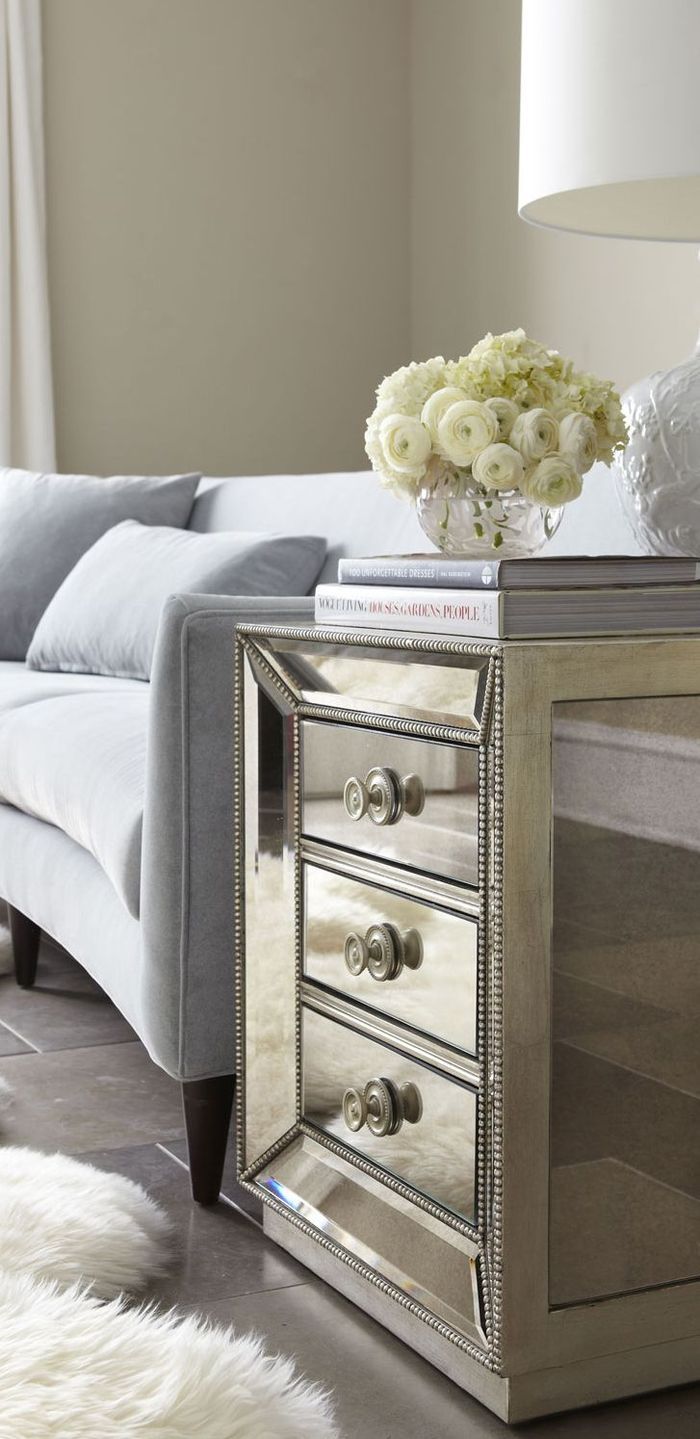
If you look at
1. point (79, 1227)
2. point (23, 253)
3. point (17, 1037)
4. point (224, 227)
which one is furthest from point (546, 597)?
point (224, 227)

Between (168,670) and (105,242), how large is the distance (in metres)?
3.17

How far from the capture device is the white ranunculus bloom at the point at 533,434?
4.64ft

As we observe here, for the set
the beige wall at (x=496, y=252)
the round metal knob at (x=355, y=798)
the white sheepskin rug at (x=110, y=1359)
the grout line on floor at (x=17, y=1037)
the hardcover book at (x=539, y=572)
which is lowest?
the grout line on floor at (x=17, y=1037)

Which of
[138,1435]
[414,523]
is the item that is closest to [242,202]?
[414,523]

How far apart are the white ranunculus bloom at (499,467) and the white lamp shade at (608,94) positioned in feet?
0.93

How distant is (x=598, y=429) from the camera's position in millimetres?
1465

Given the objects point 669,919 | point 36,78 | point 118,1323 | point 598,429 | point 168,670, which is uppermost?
point 36,78

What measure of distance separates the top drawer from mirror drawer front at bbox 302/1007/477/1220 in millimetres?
181

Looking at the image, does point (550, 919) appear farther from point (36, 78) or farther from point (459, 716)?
point (36, 78)

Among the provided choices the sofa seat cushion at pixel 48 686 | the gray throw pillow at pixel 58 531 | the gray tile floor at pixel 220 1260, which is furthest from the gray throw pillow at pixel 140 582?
the gray tile floor at pixel 220 1260

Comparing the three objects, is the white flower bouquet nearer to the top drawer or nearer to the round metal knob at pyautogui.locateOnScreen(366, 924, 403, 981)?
the top drawer

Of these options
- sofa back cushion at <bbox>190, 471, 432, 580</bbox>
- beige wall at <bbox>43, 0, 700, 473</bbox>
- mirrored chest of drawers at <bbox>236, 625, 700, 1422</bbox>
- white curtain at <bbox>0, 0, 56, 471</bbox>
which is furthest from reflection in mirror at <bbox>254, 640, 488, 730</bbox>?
white curtain at <bbox>0, 0, 56, 471</bbox>

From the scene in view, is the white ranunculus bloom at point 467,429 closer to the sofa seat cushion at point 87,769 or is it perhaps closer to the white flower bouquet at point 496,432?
the white flower bouquet at point 496,432

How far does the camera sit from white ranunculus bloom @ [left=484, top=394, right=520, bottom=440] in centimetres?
142
